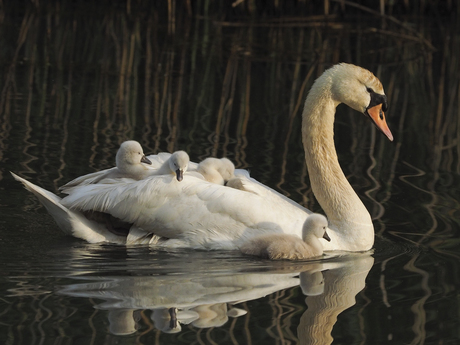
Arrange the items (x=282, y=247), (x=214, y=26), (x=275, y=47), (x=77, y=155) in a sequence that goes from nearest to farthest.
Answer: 1. (x=282, y=247)
2. (x=77, y=155)
3. (x=275, y=47)
4. (x=214, y=26)

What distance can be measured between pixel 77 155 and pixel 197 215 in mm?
2783

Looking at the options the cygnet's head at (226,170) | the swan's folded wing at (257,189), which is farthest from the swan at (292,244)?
the cygnet's head at (226,170)

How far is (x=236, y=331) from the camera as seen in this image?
4711 millimetres

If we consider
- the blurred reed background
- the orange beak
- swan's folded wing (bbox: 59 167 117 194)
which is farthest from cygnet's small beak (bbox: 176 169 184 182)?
the blurred reed background

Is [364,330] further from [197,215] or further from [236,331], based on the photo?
[197,215]

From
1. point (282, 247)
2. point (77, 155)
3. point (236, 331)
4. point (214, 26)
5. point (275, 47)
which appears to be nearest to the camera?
point (236, 331)

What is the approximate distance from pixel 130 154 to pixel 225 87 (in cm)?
646

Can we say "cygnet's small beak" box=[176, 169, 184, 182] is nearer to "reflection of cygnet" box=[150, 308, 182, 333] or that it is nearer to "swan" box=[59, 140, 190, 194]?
"swan" box=[59, 140, 190, 194]

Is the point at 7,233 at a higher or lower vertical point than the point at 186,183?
lower

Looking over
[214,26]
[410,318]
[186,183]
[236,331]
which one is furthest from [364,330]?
[214,26]

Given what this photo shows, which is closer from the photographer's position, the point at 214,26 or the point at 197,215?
the point at 197,215

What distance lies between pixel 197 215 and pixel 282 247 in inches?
25.0

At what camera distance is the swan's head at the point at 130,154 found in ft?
21.8

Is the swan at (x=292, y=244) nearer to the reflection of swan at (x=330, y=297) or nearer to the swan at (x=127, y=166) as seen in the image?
the reflection of swan at (x=330, y=297)
